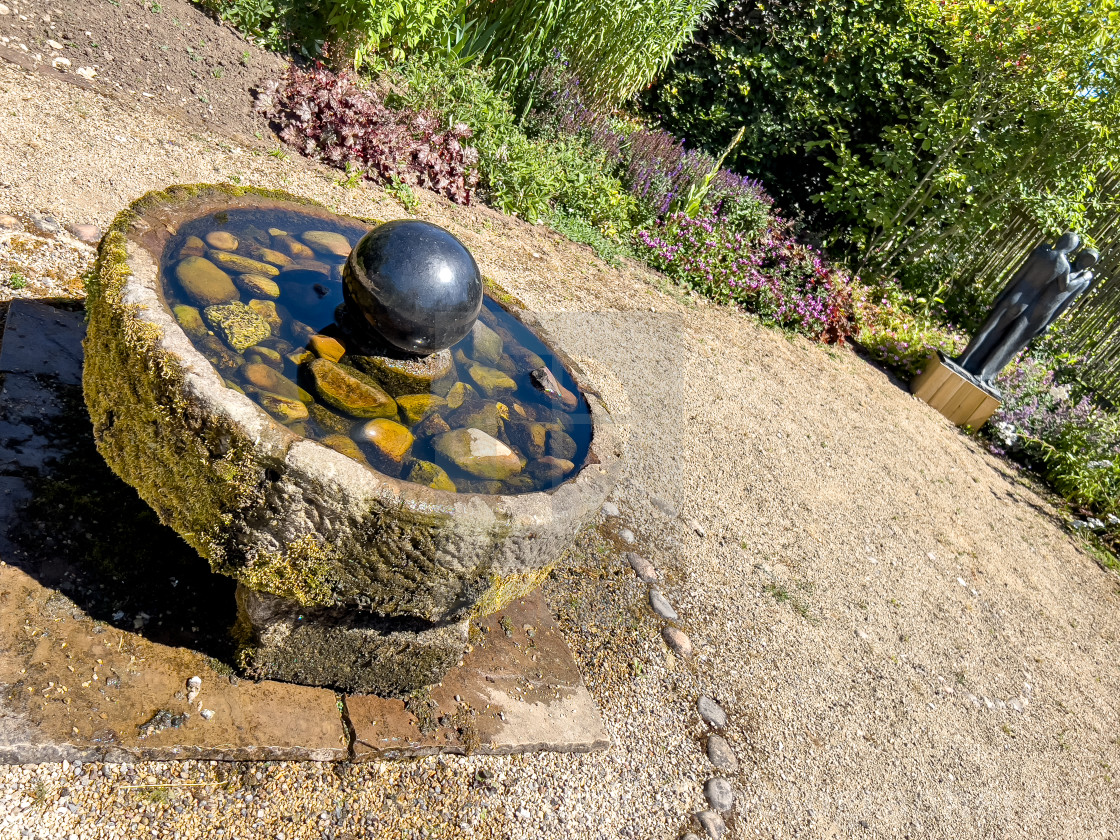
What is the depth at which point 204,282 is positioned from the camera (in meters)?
2.58

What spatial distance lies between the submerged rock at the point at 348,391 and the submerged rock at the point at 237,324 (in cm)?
22

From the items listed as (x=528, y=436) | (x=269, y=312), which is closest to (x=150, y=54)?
(x=269, y=312)

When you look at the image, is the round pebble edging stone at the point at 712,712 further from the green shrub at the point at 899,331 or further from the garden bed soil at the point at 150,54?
the green shrub at the point at 899,331

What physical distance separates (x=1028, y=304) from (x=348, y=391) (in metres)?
7.48

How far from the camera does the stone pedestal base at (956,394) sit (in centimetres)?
748

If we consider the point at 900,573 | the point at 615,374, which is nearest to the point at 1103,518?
the point at 900,573

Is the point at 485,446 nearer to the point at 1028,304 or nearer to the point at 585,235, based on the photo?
the point at 585,235

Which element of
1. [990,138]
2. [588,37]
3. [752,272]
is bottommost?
[752,272]

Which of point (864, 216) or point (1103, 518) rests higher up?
point (864, 216)

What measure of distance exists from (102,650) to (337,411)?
1002 millimetres

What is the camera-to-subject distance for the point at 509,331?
3.33 m

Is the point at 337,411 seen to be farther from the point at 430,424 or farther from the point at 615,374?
the point at 615,374

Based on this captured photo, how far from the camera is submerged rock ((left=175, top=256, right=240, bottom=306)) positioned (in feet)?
8.26

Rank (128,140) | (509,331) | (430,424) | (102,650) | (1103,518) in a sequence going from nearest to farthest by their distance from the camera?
(102,650) → (430,424) → (509,331) → (128,140) → (1103,518)
